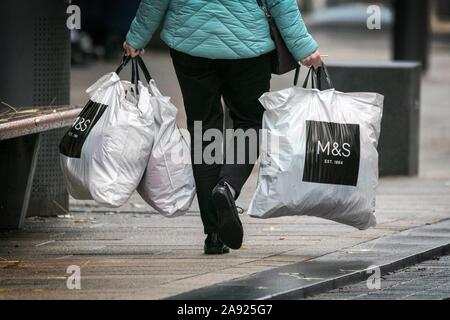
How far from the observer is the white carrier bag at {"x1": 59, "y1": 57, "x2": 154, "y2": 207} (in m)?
6.74

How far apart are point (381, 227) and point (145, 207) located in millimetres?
1739

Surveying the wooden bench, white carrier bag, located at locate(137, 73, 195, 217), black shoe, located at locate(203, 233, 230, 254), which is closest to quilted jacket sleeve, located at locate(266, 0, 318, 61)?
white carrier bag, located at locate(137, 73, 195, 217)

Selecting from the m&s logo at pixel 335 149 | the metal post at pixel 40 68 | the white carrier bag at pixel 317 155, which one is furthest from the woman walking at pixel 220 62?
the metal post at pixel 40 68

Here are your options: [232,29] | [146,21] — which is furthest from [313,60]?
[146,21]

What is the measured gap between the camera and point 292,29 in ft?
22.0

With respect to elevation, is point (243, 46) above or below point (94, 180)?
above

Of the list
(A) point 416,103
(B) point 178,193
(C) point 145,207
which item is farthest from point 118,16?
(B) point 178,193

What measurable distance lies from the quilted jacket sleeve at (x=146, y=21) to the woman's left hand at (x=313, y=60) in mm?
761

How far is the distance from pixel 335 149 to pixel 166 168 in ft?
2.93

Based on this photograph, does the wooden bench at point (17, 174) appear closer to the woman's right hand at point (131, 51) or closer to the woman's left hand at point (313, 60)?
the woman's right hand at point (131, 51)

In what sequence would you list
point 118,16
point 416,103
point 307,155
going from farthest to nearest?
point 118,16 → point 416,103 → point 307,155

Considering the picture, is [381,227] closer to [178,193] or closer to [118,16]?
[178,193]

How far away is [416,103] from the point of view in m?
11.4
